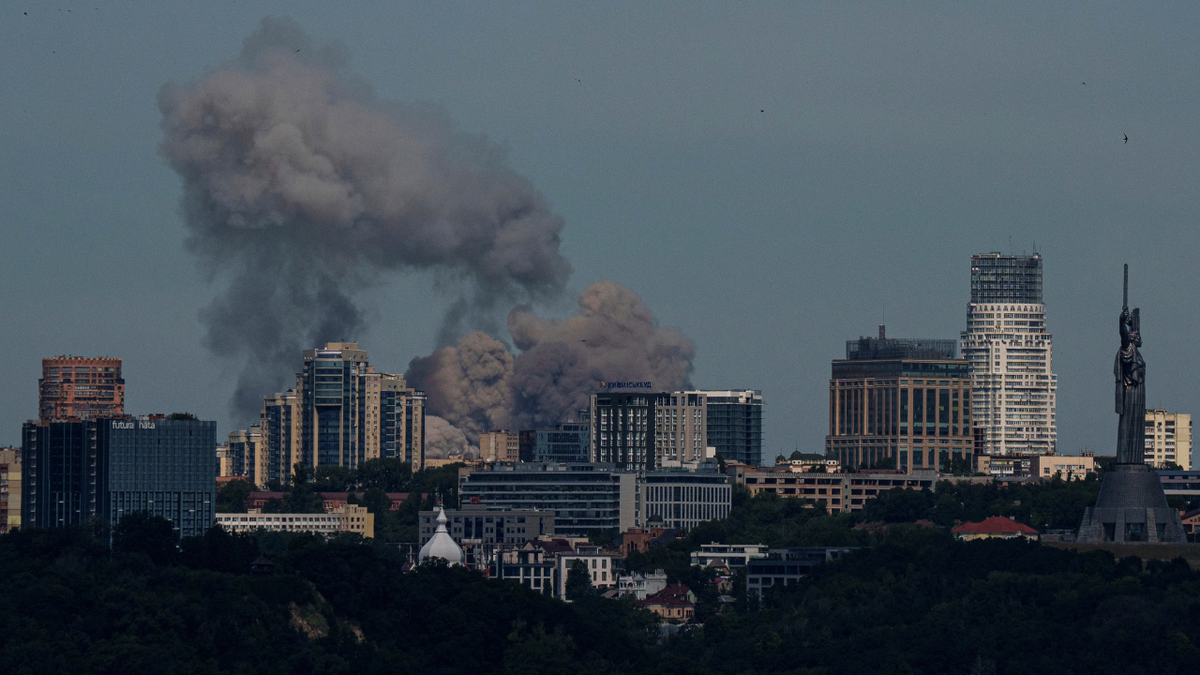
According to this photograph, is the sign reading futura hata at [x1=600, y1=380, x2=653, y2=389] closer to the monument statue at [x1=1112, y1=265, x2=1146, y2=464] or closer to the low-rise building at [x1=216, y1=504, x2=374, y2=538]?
the low-rise building at [x1=216, y1=504, x2=374, y2=538]

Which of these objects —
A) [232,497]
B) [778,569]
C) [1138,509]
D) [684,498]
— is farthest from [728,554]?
[1138,509]

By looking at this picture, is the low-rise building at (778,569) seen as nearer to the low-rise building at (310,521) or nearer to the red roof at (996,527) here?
the red roof at (996,527)

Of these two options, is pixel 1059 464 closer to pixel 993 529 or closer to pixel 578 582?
pixel 993 529

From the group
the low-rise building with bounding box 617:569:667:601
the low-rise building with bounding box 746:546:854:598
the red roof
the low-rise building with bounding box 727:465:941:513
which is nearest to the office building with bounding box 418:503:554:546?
the low-rise building with bounding box 727:465:941:513

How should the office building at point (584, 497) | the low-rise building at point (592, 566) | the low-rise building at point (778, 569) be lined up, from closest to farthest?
the low-rise building at point (778, 569), the low-rise building at point (592, 566), the office building at point (584, 497)

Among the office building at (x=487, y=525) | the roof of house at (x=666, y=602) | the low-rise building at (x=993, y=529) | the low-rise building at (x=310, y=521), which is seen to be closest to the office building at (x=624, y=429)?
the low-rise building at (x=310, y=521)

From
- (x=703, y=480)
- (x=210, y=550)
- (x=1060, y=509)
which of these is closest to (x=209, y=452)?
(x=703, y=480)
